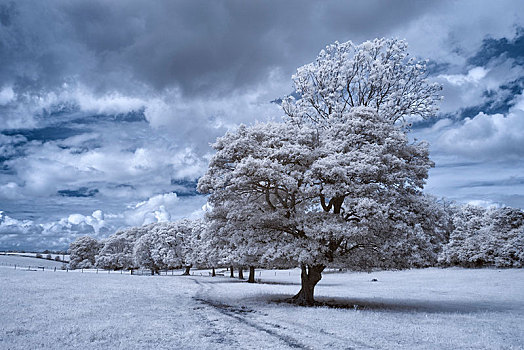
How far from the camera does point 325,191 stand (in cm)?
2192

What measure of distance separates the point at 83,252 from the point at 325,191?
110969mm

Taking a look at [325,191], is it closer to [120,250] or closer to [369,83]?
[369,83]

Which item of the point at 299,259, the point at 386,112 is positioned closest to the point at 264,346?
the point at 299,259

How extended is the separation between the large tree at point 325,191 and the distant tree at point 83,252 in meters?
102

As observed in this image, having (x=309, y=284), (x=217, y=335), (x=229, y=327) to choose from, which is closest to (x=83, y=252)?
(x=309, y=284)

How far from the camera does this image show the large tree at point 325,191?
2197 centimetres

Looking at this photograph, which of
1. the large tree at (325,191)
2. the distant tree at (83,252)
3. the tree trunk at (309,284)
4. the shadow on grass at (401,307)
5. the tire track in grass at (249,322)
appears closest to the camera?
the tire track in grass at (249,322)

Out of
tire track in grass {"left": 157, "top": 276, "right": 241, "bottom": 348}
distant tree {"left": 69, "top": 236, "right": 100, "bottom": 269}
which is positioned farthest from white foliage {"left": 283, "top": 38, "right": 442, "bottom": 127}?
distant tree {"left": 69, "top": 236, "right": 100, "bottom": 269}

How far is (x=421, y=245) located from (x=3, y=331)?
74.6 feet

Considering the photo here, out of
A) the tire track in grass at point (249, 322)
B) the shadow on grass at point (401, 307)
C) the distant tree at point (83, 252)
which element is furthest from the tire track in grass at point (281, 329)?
the distant tree at point (83, 252)

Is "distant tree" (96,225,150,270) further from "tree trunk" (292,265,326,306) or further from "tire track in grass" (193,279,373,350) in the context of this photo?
"tire track in grass" (193,279,373,350)

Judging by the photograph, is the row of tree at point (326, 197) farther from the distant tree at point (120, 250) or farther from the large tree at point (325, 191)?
the distant tree at point (120, 250)

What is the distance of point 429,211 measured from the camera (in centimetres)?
2309

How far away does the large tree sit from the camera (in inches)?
865
